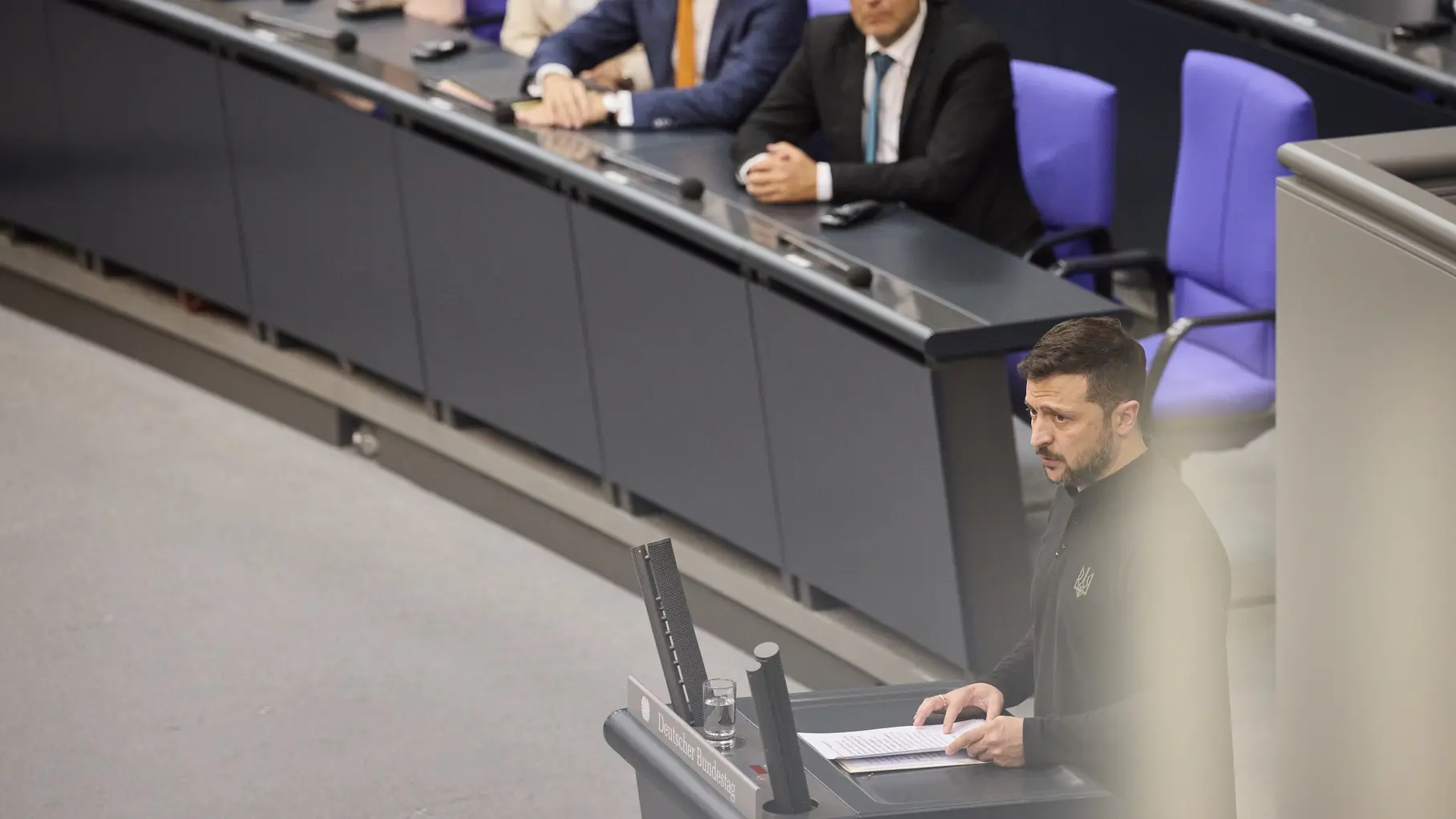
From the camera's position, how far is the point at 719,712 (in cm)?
224

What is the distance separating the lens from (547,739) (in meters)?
3.98

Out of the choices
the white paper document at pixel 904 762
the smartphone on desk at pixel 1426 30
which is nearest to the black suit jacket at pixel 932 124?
the smartphone on desk at pixel 1426 30

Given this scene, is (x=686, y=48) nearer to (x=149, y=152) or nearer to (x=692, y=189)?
(x=692, y=189)

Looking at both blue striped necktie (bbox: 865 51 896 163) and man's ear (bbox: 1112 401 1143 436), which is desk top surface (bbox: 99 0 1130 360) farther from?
man's ear (bbox: 1112 401 1143 436)

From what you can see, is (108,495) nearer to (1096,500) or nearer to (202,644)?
(202,644)

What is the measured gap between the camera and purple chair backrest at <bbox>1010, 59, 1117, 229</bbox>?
14.6 ft

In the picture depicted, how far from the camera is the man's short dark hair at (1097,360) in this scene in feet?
6.97

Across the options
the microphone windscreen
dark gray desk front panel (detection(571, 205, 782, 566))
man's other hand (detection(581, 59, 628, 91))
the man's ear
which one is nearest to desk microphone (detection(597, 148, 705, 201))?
the microphone windscreen

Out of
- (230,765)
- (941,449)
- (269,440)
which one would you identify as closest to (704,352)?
(941,449)

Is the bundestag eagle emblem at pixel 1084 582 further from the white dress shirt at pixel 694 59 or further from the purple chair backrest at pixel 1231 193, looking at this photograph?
the white dress shirt at pixel 694 59

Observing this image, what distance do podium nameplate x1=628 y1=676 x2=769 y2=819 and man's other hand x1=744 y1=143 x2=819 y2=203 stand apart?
1.92 metres

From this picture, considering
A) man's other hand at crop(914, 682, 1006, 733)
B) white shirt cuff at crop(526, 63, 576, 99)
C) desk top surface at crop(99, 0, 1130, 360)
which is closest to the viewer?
man's other hand at crop(914, 682, 1006, 733)

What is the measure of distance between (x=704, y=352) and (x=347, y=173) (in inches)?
52.8

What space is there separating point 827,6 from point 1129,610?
3.09 meters
